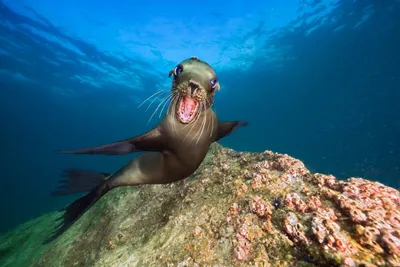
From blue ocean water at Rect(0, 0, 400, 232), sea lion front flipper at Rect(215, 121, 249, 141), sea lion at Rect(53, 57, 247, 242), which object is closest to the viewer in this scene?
sea lion at Rect(53, 57, 247, 242)

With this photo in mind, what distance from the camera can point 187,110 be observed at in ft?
7.89

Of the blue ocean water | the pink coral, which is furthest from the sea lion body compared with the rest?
the blue ocean water

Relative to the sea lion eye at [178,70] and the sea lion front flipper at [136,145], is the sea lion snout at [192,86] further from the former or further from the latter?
the sea lion front flipper at [136,145]

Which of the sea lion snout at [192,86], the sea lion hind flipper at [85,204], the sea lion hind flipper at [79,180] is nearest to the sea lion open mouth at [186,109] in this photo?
the sea lion snout at [192,86]

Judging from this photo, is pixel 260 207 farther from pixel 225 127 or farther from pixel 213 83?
pixel 225 127

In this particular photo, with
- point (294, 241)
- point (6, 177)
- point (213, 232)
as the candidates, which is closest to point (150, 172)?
point (213, 232)

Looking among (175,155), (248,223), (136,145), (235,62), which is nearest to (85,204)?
(136,145)

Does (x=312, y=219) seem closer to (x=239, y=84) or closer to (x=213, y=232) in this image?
(x=213, y=232)

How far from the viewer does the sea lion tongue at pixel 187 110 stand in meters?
2.38

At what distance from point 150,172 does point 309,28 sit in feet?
91.7

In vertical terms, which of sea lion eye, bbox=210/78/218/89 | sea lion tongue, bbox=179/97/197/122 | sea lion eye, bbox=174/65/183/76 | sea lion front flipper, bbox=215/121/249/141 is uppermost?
sea lion eye, bbox=174/65/183/76

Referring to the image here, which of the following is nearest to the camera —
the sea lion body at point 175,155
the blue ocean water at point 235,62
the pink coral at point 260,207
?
the pink coral at point 260,207

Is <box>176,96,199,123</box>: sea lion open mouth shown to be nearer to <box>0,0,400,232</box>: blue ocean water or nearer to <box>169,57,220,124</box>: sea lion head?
<box>169,57,220,124</box>: sea lion head

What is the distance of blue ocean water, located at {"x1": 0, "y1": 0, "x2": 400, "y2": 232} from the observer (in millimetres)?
22188
